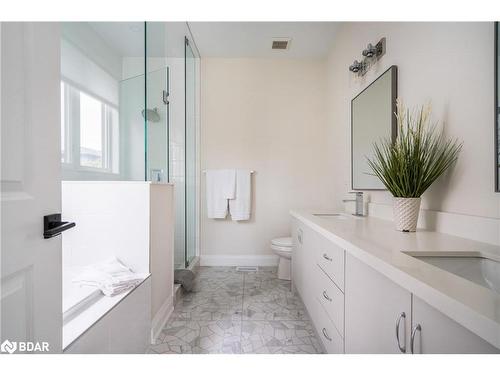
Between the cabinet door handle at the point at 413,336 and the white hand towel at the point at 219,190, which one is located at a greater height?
the white hand towel at the point at 219,190

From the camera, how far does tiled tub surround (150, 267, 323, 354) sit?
137 centimetres

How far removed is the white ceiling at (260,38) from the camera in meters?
2.25

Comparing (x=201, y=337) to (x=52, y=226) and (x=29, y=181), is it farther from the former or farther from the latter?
(x=29, y=181)

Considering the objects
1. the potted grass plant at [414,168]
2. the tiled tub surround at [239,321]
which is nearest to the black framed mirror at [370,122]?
the potted grass plant at [414,168]

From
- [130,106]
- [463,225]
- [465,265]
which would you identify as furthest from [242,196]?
[465,265]

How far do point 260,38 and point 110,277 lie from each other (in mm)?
2519

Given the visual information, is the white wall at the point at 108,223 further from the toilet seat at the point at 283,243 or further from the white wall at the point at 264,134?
the white wall at the point at 264,134

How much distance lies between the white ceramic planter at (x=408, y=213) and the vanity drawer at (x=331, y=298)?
17.8 inches

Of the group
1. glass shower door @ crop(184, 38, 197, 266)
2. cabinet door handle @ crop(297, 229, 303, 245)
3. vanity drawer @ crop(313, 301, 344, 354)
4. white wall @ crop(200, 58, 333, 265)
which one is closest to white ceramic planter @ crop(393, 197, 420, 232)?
vanity drawer @ crop(313, 301, 344, 354)

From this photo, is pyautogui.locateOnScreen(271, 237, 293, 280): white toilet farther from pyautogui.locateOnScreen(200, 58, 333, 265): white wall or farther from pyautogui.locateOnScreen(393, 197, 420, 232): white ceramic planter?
pyautogui.locateOnScreen(393, 197, 420, 232): white ceramic planter

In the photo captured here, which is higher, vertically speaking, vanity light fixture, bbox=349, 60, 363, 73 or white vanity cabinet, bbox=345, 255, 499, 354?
vanity light fixture, bbox=349, 60, 363, 73

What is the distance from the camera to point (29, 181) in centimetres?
58

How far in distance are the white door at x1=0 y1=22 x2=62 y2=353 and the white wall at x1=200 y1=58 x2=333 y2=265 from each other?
218 cm
